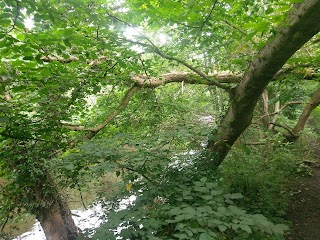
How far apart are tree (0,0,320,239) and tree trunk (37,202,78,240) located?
2 centimetres

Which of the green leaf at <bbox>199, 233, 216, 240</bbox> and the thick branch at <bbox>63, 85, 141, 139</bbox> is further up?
the thick branch at <bbox>63, 85, 141, 139</bbox>

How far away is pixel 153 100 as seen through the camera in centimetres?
527

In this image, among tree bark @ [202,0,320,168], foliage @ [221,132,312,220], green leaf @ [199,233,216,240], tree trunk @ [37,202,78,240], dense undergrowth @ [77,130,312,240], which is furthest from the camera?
foliage @ [221,132,312,220]

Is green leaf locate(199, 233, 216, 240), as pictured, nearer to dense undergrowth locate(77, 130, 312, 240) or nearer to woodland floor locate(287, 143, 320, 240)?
dense undergrowth locate(77, 130, 312, 240)

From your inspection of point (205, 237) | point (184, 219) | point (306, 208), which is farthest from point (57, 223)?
point (306, 208)

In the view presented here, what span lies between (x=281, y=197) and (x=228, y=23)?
4.25 m

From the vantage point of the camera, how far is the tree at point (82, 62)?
232 centimetres

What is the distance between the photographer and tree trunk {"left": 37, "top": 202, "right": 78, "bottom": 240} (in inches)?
186

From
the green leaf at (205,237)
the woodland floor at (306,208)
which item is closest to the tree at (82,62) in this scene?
the green leaf at (205,237)

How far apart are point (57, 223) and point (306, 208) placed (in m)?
5.42

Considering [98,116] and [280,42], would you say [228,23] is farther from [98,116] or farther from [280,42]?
[98,116]

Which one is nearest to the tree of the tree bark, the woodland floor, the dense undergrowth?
the tree bark

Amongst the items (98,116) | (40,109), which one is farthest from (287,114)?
(40,109)

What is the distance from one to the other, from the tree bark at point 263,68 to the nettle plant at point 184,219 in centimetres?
122
